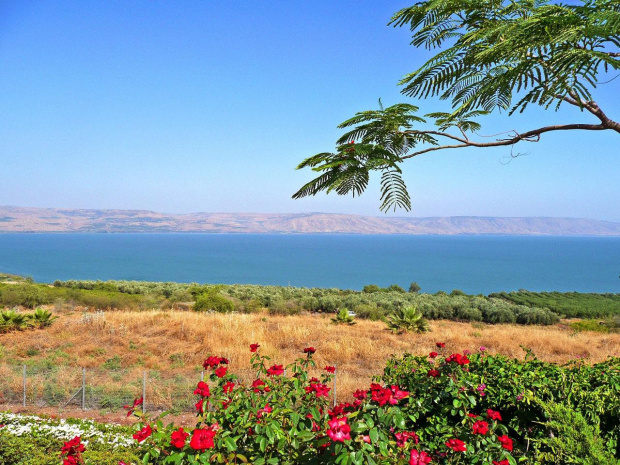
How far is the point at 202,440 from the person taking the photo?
184cm

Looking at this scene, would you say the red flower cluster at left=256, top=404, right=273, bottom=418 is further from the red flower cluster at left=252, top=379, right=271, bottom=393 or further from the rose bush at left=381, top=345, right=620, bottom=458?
the rose bush at left=381, top=345, right=620, bottom=458

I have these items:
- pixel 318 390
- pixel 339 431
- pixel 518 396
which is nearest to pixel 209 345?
pixel 318 390

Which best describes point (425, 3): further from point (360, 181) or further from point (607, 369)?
point (607, 369)

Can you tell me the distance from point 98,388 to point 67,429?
2.32m

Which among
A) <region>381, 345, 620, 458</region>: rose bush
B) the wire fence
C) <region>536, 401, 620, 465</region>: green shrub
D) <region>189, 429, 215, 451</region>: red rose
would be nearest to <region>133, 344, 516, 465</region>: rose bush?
<region>189, 429, 215, 451</region>: red rose

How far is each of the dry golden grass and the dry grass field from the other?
0.02 meters

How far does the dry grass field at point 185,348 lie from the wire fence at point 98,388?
0.03 m

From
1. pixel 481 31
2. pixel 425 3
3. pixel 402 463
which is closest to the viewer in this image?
pixel 402 463

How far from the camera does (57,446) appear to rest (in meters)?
4.72

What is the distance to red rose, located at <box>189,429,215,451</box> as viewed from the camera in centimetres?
177

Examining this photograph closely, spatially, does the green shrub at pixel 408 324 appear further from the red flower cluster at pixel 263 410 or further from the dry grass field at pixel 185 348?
the red flower cluster at pixel 263 410

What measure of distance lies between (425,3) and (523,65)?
1.07 meters

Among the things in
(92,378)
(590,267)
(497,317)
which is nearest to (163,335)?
(92,378)

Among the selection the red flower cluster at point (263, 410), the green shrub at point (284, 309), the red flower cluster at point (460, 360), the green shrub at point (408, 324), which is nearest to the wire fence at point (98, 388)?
the red flower cluster at point (460, 360)
